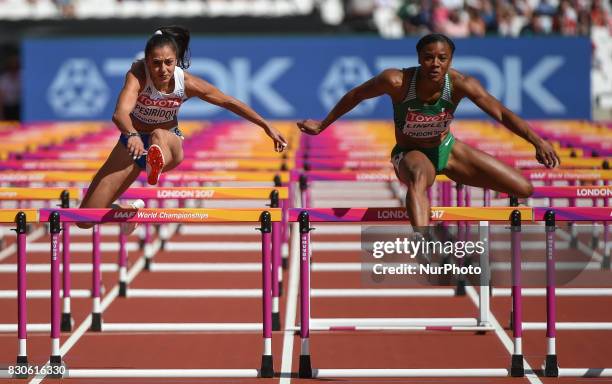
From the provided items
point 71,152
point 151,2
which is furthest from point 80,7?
point 71,152

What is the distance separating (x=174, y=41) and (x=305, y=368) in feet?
8.18

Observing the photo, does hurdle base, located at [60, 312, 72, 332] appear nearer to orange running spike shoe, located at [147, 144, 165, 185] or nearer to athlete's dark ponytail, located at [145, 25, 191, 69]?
orange running spike shoe, located at [147, 144, 165, 185]

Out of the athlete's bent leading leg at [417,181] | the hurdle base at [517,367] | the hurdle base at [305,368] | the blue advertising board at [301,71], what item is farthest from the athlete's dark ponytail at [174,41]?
the blue advertising board at [301,71]

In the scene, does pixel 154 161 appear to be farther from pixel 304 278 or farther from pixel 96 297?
pixel 96 297

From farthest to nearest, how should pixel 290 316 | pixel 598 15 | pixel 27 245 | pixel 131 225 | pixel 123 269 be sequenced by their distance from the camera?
pixel 598 15, pixel 27 245, pixel 123 269, pixel 290 316, pixel 131 225

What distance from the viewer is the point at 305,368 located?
358 inches

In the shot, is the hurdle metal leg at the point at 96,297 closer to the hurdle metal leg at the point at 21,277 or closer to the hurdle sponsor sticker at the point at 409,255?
the hurdle metal leg at the point at 21,277

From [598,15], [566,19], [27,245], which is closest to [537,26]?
[566,19]

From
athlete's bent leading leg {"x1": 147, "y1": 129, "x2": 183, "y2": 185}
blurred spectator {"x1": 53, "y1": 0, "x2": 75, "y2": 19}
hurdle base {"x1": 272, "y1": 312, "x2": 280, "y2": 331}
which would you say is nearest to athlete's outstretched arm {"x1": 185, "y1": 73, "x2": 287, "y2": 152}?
athlete's bent leading leg {"x1": 147, "y1": 129, "x2": 183, "y2": 185}

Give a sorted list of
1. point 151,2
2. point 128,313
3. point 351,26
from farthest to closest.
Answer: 1. point 151,2
2. point 351,26
3. point 128,313

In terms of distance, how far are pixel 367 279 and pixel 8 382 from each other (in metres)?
2.52

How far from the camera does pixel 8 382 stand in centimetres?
899

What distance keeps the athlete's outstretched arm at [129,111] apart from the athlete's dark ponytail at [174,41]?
22cm

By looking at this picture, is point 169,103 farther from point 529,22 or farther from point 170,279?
point 529,22
